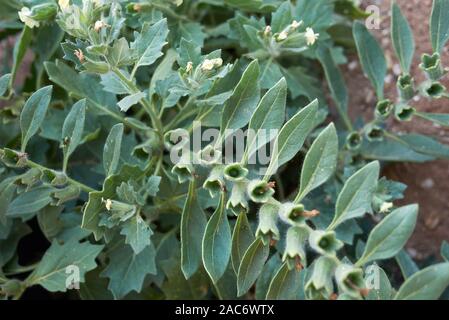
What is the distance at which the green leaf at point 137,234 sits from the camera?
4.92 feet

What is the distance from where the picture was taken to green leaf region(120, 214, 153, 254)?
1.50 m

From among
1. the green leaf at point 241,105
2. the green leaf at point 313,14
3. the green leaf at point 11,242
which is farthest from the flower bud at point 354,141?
the green leaf at point 11,242

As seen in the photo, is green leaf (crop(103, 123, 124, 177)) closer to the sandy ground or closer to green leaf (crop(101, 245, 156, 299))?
green leaf (crop(101, 245, 156, 299))

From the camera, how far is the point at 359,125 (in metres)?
2.03

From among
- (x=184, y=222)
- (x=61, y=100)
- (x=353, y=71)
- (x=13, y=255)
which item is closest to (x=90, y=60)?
(x=184, y=222)

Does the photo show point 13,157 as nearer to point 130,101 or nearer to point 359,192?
point 130,101

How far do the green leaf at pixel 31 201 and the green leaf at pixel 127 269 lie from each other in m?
0.26

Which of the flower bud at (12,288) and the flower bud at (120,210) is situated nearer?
the flower bud at (120,210)

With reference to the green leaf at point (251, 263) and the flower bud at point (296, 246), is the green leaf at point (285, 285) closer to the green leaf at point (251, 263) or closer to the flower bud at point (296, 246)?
the green leaf at point (251, 263)

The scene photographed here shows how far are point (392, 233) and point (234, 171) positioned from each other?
0.35m

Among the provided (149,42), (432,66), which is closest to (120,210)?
(149,42)

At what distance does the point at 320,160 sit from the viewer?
134 centimetres
